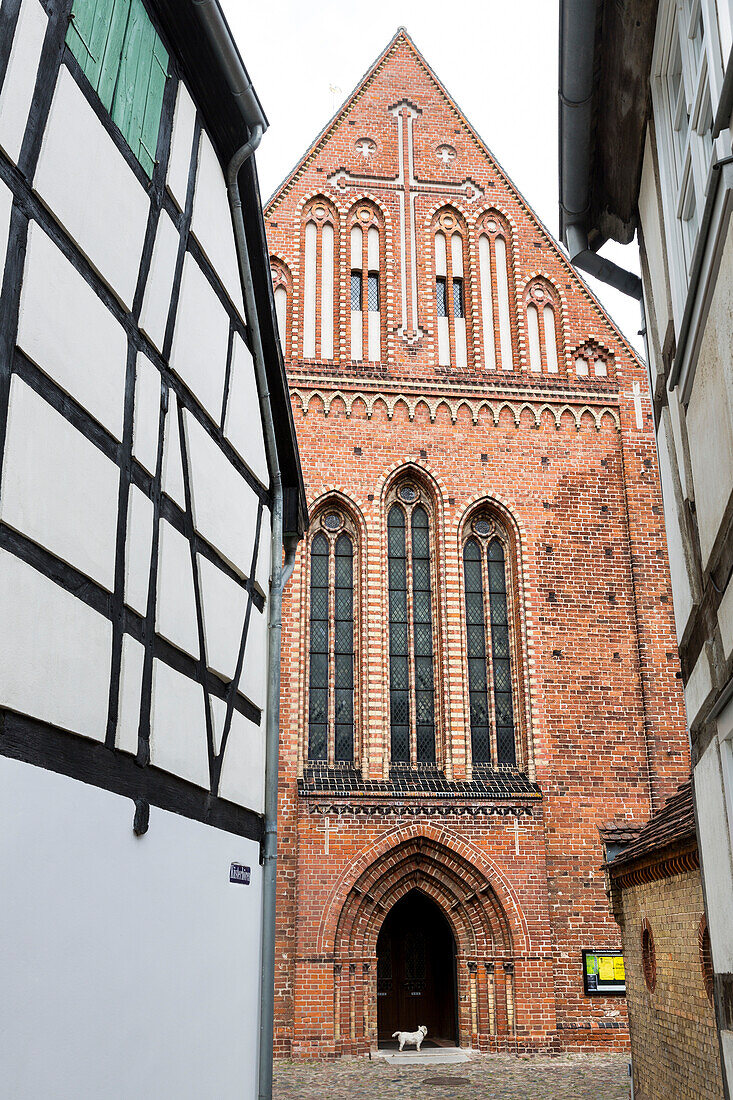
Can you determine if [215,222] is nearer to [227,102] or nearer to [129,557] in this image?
[227,102]

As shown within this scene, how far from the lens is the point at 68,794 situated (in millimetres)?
4102

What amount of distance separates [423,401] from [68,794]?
13225 mm

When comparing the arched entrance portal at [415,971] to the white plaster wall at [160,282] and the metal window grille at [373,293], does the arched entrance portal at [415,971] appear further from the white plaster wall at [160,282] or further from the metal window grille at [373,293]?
the white plaster wall at [160,282]

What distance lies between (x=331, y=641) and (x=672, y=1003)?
29.5ft

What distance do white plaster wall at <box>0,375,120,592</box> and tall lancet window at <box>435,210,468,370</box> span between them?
42.8 feet

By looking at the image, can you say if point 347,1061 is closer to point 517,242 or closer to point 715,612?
point 715,612

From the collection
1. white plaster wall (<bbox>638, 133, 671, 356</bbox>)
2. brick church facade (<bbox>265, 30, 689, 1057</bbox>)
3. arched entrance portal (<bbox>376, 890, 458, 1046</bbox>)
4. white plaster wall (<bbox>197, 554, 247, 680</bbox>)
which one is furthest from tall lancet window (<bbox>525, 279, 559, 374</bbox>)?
white plaster wall (<bbox>197, 554, 247, 680</bbox>)

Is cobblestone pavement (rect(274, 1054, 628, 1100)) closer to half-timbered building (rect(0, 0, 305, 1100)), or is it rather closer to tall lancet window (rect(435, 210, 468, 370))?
half-timbered building (rect(0, 0, 305, 1100))

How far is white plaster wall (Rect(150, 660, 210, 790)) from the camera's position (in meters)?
5.12

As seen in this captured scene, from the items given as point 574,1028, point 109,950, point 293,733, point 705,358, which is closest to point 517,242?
point 293,733

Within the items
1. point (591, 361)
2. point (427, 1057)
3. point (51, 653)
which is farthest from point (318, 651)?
point (51, 653)

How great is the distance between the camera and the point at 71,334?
4.36 metres

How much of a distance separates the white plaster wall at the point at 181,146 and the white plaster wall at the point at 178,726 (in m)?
2.56

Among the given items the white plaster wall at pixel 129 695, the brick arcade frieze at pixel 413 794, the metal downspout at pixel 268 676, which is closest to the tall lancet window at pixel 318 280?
the brick arcade frieze at pixel 413 794
